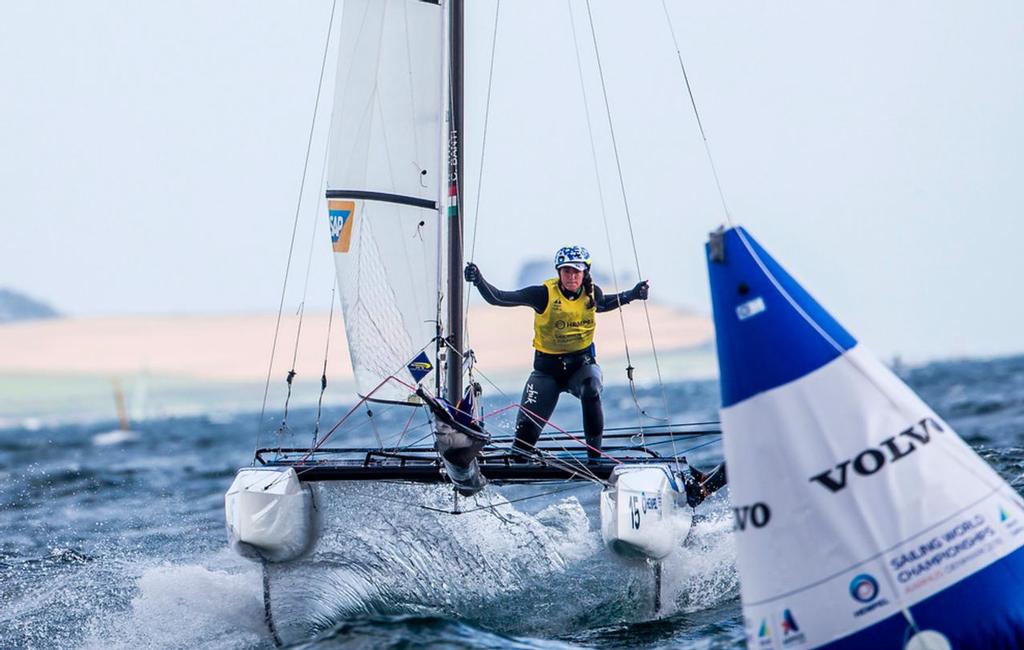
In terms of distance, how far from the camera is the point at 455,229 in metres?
7.13

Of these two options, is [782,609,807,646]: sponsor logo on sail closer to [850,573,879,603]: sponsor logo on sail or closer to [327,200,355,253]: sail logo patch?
[850,573,879,603]: sponsor logo on sail

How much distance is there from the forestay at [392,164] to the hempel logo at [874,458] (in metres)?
3.73

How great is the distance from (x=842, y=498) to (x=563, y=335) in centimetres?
338

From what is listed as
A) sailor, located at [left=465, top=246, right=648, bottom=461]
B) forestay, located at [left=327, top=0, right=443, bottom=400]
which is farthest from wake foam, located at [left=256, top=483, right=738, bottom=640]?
forestay, located at [left=327, top=0, right=443, bottom=400]

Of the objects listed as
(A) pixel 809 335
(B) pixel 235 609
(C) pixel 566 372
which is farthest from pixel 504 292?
(A) pixel 809 335

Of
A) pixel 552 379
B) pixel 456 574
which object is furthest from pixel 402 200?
pixel 456 574

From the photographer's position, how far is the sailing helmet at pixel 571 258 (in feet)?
22.1

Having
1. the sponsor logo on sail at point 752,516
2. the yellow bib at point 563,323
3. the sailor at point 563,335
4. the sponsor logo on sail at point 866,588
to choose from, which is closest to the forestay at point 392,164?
the sailor at point 563,335

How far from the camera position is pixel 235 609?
6465 mm

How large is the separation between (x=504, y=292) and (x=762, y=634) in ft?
11.1

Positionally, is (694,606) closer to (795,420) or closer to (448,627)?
(448,627)

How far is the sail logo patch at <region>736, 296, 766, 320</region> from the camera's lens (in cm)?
382

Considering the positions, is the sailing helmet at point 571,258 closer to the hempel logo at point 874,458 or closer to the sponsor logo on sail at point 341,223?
the sponsor logo on sail at point 341,223

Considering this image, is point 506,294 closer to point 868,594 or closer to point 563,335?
point 563,335
